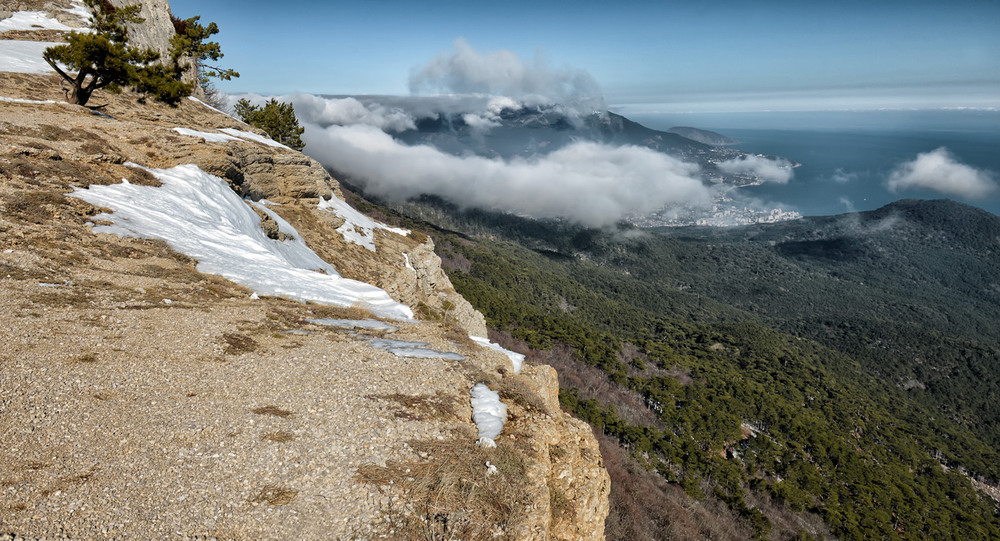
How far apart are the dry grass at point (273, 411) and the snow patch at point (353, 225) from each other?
25.4m

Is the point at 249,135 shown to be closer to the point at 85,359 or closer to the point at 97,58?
the point at 97,58

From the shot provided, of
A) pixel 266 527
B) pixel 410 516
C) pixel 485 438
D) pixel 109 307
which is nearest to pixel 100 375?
pixel 109 307

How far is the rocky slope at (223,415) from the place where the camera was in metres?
6.08

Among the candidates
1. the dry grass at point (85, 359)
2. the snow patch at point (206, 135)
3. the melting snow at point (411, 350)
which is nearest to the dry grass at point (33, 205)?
the dry grass at point (85, 359)

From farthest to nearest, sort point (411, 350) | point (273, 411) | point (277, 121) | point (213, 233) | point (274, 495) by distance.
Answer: point (277, 121), point (213, 233), point (411, 350), point (273, 411), point (274, 495)

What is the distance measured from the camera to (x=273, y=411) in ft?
28.1

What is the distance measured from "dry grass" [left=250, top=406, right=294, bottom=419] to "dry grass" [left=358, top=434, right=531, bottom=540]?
7.63 feet

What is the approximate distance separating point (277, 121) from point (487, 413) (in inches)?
2133

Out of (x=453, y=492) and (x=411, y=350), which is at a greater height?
(x=453, y=492)

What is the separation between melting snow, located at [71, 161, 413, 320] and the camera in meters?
16.5

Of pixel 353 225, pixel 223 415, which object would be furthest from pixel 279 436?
pixel 353 225

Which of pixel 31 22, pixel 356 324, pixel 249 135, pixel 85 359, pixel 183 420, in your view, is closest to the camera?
pixel 183 420

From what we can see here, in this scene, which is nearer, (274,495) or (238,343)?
(274,495)

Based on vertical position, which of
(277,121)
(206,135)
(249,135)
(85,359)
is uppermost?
Answer: (277,121)
